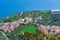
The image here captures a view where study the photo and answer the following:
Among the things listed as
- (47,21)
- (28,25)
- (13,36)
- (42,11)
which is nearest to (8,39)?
(13,36)

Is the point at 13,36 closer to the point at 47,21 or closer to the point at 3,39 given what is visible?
the point at 3,39

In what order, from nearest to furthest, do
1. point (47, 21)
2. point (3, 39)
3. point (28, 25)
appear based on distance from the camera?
point (3, 39) → point (28, 25) → point (47, 21)

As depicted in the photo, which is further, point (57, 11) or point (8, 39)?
point (57, 11)

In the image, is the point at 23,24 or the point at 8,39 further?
the point at 23,24

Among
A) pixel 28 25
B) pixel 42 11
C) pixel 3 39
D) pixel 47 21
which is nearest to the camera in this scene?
pixel 3 39

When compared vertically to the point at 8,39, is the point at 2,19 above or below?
above

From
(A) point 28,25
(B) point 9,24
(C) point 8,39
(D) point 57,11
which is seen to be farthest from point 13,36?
(D) point 57,11

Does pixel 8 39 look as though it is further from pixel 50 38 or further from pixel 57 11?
pixel 57 11

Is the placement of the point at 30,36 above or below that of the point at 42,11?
below

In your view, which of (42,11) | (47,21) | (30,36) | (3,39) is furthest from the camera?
(42,11)
